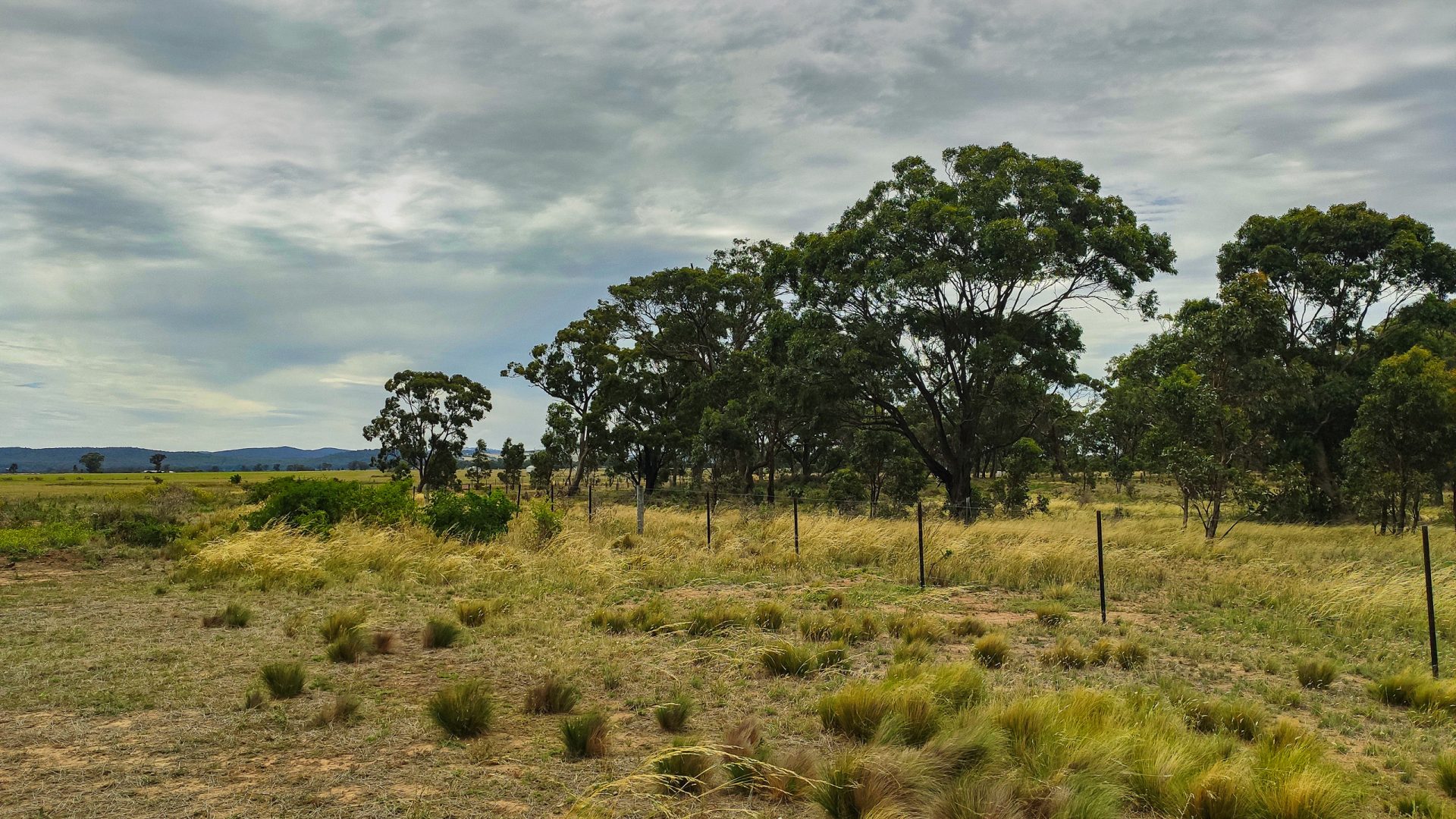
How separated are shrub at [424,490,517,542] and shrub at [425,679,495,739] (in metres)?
12.9

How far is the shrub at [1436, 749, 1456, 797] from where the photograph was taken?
5.23 metres

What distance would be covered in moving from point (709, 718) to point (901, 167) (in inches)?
→ 1005

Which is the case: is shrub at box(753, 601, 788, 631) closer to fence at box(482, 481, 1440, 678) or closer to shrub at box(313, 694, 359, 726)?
fence at box(482, 481, 1440, 678)

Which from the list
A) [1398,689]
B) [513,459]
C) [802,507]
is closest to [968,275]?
[802,507]

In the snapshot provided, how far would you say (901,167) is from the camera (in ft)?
92.4

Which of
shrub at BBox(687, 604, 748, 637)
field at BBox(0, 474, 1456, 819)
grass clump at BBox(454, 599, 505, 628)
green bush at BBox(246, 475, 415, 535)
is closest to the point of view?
field at BBox(0, 474, 1456, 819)

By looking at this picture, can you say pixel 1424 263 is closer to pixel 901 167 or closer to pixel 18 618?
pixel 901 167

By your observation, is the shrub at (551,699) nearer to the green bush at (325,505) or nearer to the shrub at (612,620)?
the shrub at (612,620)

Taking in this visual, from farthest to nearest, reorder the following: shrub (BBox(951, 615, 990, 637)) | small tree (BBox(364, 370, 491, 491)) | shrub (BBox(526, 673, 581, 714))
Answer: small tree (BBox(364, 370, 491, 491)), shrub (BBox(951, 615, 990, 637)), shrub (BBox(526, 673, 581, 714))

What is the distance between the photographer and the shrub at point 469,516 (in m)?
19.0

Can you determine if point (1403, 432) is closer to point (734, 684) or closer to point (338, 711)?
point (734, 684)

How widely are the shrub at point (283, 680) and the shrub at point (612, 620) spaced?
3917 millimetres

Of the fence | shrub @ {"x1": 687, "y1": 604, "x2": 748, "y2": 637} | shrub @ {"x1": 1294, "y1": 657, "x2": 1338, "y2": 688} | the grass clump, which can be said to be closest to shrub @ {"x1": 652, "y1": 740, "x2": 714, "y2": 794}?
shrub @ {"x1": 687, "y1": 604, "x2": 748, "y2": 637}

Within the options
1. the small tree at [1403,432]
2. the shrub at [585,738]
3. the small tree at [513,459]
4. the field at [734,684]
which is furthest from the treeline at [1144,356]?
the small tree at [513,459]
